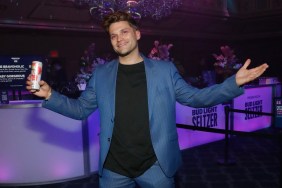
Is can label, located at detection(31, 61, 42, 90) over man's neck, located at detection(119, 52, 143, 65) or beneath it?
beneath

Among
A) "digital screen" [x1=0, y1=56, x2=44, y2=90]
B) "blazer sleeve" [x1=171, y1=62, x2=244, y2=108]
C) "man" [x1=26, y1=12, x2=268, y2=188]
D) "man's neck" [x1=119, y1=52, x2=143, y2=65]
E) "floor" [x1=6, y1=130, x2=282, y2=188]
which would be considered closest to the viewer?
"blazer sleeve" [x1=171, y1=62, x2=244, y2=108]

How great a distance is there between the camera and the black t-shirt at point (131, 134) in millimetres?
2070

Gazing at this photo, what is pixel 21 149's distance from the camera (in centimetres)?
435

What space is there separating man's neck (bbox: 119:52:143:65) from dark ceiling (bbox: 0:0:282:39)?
747 cm

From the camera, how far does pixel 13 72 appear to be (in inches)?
194

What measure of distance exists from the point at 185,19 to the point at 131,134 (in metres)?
11.6

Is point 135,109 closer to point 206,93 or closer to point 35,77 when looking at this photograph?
point 206,93

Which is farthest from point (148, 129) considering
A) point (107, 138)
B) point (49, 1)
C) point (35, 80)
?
point (49, 1)

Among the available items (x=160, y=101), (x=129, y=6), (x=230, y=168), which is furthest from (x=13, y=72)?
(x=230, y=168)

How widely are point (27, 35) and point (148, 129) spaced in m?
10.00

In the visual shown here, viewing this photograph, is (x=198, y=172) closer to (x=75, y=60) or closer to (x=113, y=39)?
(x=113, y=39)

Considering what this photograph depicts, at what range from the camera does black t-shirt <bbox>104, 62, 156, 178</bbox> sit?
6.79ft

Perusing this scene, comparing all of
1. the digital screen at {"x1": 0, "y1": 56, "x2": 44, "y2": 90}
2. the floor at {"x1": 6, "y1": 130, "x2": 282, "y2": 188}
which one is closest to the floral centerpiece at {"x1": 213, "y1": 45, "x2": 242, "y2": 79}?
the floor at {"x1": 6, "y1": 130, "x2": 282, "y2": 188}

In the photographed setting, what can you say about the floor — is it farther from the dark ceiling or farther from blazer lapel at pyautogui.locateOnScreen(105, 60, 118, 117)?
the dark ceiling
